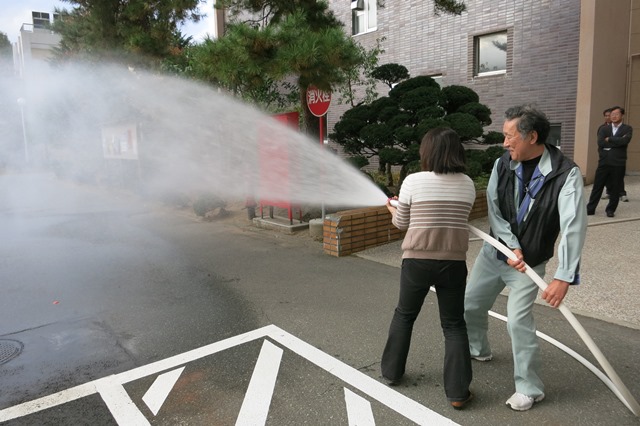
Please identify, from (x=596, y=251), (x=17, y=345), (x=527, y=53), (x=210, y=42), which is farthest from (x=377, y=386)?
(x=527, y=53)

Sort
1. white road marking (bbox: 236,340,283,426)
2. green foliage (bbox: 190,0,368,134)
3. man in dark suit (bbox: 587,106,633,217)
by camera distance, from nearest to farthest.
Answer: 1. white road marking (bbox: 236,340,283,426)
2. green foliage (bbox: 190,0,368,134)
3. man in dark suit (bbox: 587,106,633,217)

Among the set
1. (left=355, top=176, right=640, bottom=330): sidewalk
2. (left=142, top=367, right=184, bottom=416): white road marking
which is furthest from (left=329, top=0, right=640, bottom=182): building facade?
(left=142, top=367, right=184, bottom=416): white road marking

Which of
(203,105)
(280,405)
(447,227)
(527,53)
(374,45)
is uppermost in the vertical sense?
(374,45)

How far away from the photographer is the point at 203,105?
1183cm

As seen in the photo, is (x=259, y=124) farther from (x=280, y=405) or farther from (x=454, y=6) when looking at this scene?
(x=280, y=405)

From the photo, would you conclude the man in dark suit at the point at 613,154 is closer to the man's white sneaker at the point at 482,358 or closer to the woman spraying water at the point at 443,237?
the man's white sneaker at the point at 482,358

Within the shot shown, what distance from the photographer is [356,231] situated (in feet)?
22.3

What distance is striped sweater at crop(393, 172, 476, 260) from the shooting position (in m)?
2.80

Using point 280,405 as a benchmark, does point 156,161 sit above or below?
above

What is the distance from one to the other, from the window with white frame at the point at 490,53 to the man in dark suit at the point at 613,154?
5.21 meters

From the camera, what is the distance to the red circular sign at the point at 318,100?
25.9ft

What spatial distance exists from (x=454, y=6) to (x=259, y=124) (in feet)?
13.7

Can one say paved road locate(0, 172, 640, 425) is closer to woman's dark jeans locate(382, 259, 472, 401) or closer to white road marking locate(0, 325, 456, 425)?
white road marking locate(0, 325, 456, 425)

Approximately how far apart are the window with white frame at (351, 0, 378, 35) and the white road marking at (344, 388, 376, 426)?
14284mm
